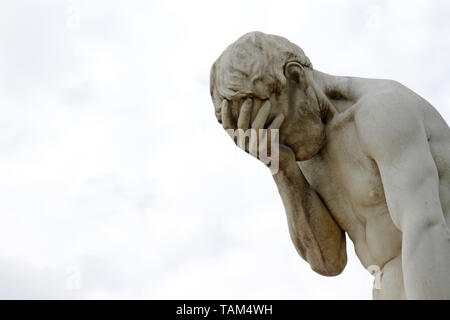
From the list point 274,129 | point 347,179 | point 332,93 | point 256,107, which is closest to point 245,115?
point 256,107

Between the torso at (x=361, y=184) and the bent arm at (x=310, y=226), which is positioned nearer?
the torso at (x=361, y=184)

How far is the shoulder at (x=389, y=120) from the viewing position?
22.8 ft

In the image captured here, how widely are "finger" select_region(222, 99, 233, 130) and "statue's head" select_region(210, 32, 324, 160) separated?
0.14 ft

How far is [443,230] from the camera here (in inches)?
261

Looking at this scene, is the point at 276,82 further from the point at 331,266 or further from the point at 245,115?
the point at 331,266

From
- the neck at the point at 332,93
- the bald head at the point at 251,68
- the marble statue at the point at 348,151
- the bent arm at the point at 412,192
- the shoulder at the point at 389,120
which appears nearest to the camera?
the bent arm at the point at 412,192

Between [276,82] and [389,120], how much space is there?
80 cm

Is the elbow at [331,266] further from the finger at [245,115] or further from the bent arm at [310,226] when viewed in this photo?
the finger at [245,115]

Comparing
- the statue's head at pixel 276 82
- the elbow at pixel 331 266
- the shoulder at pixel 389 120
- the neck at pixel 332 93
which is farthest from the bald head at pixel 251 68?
the elbow at pixel 331 266

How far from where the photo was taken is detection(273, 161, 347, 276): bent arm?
303 inches

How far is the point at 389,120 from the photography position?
703cm
